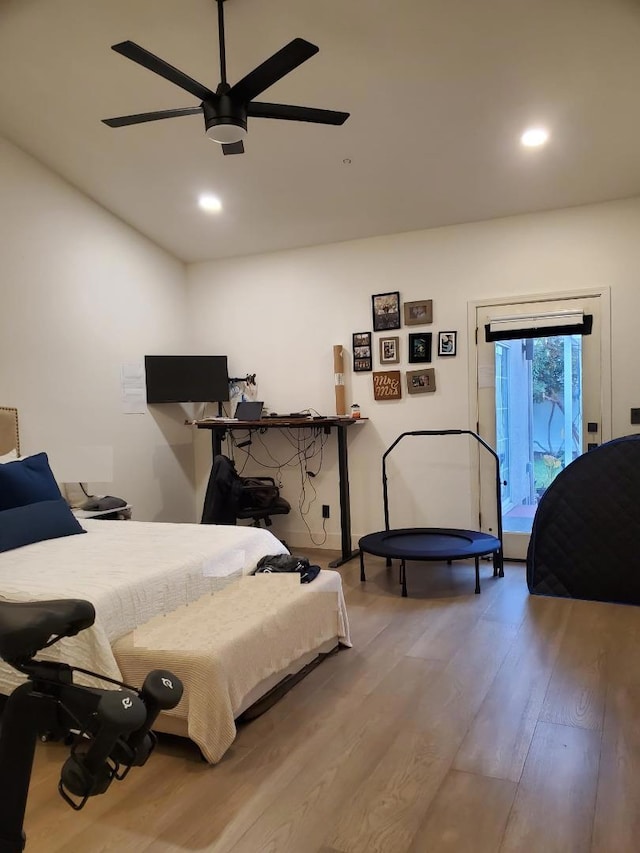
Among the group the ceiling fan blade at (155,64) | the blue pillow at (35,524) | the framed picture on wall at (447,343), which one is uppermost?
the ceiling fan blade at (155,64)

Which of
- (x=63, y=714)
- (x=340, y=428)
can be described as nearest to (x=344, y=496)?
(x=340, y=428)

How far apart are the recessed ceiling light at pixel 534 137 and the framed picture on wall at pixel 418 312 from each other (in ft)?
4.70

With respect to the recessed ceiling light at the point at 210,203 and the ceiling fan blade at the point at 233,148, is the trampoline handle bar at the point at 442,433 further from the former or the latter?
the ceiling fan blade at the point at 233,148

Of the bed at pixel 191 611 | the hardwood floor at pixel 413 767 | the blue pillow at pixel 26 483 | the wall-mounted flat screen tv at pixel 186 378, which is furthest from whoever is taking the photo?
the wall-mounted flat screen tv at pixel 186 378

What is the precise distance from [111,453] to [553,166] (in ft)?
12.7

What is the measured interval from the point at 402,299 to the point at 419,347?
0.44 m

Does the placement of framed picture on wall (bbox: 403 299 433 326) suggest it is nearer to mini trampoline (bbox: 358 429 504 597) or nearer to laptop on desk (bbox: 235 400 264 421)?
mini trampoline (bbox: 358 429 504 597)

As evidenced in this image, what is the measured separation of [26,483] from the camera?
3.60m

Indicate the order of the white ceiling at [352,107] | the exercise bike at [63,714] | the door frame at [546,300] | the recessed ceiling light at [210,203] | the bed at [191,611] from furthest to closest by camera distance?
the recessed ceiling light at [210,203]
the door frame at [546,300]
the white ceiling at [352,107]
the bed at [191,611]
the exercise bike at [63,714]

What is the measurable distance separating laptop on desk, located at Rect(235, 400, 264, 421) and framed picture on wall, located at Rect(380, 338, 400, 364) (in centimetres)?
115

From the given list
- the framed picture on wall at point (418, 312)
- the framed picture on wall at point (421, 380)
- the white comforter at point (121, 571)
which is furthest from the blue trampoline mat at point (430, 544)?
the framed picture on wall at point (418, 312)

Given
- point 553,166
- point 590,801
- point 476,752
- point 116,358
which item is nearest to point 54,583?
point 476,752

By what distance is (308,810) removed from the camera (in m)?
1.94

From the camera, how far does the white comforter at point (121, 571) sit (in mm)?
2380
